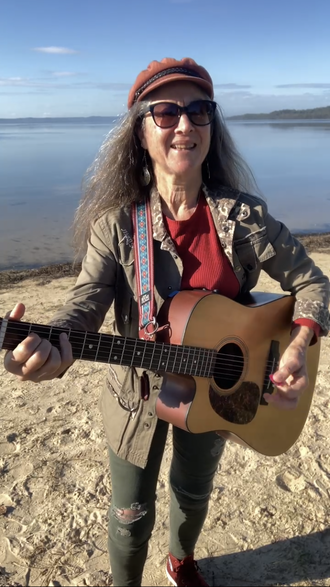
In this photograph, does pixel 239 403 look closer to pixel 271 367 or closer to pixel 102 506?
pixel 271 367

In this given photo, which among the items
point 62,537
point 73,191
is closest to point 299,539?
point 62,537

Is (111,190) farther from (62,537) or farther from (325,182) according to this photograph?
(325,182)

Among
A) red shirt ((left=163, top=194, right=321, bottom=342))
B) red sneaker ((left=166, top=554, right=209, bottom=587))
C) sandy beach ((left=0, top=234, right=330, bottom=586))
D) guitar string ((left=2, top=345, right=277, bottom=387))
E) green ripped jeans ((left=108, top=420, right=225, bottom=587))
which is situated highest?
red shirt ((left=163, top=194, right=321, bottom=342))

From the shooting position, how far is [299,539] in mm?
3037

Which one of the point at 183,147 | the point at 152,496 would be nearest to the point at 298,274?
the point at 183,147

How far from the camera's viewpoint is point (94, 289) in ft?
6.90

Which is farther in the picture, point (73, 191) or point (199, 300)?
point (73, 191)

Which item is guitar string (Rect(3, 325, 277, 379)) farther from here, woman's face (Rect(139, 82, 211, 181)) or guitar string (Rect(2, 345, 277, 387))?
woman's face (Rect(139, 82, 211, 181))

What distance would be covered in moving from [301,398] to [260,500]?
3.36ft

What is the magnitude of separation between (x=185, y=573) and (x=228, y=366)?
1.24m

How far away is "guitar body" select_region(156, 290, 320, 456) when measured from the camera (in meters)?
2.19

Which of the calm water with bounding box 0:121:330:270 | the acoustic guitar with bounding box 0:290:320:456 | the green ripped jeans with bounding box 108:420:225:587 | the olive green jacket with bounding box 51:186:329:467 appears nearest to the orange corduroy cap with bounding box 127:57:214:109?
the olive green jacket with bounding box 51:186:329:467

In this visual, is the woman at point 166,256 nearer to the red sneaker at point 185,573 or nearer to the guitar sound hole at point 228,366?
the guitar sound hole at point 228,366

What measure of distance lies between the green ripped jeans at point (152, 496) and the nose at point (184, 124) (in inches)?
51.5
